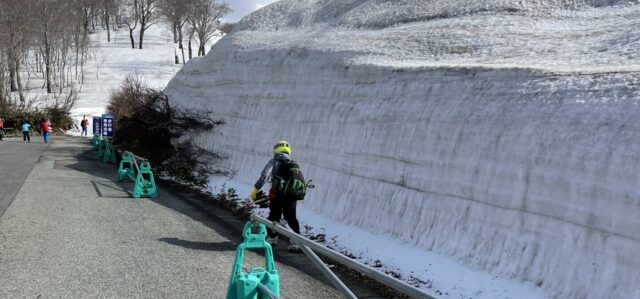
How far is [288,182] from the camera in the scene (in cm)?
884

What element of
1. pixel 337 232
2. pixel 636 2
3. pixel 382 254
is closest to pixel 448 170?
pixel 382 254

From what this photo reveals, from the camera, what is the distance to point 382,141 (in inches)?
422

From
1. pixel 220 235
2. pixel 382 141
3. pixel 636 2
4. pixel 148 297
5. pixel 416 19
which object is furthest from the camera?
pixel 416 19

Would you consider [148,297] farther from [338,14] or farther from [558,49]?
[338,14]

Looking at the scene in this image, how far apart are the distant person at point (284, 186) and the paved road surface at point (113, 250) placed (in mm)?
938

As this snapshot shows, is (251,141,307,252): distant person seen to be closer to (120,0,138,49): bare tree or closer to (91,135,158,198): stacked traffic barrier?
(91,135,158,198): stacked traffic barrier

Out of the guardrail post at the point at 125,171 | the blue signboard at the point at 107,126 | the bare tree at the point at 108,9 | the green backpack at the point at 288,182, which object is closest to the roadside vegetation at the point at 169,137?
the guardrail post at the point at 125,171

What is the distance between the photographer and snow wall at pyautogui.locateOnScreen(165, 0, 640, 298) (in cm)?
629

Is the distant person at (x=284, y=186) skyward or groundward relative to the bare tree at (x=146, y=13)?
groundward

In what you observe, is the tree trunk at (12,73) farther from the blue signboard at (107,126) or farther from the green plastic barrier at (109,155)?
the green plastic barrier at (109,155)

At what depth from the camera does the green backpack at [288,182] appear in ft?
28.9

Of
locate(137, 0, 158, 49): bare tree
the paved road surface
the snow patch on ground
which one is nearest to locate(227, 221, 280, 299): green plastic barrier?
the paved road surface

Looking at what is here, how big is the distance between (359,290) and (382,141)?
4.17 meters

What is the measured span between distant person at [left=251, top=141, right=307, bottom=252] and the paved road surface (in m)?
0.94
